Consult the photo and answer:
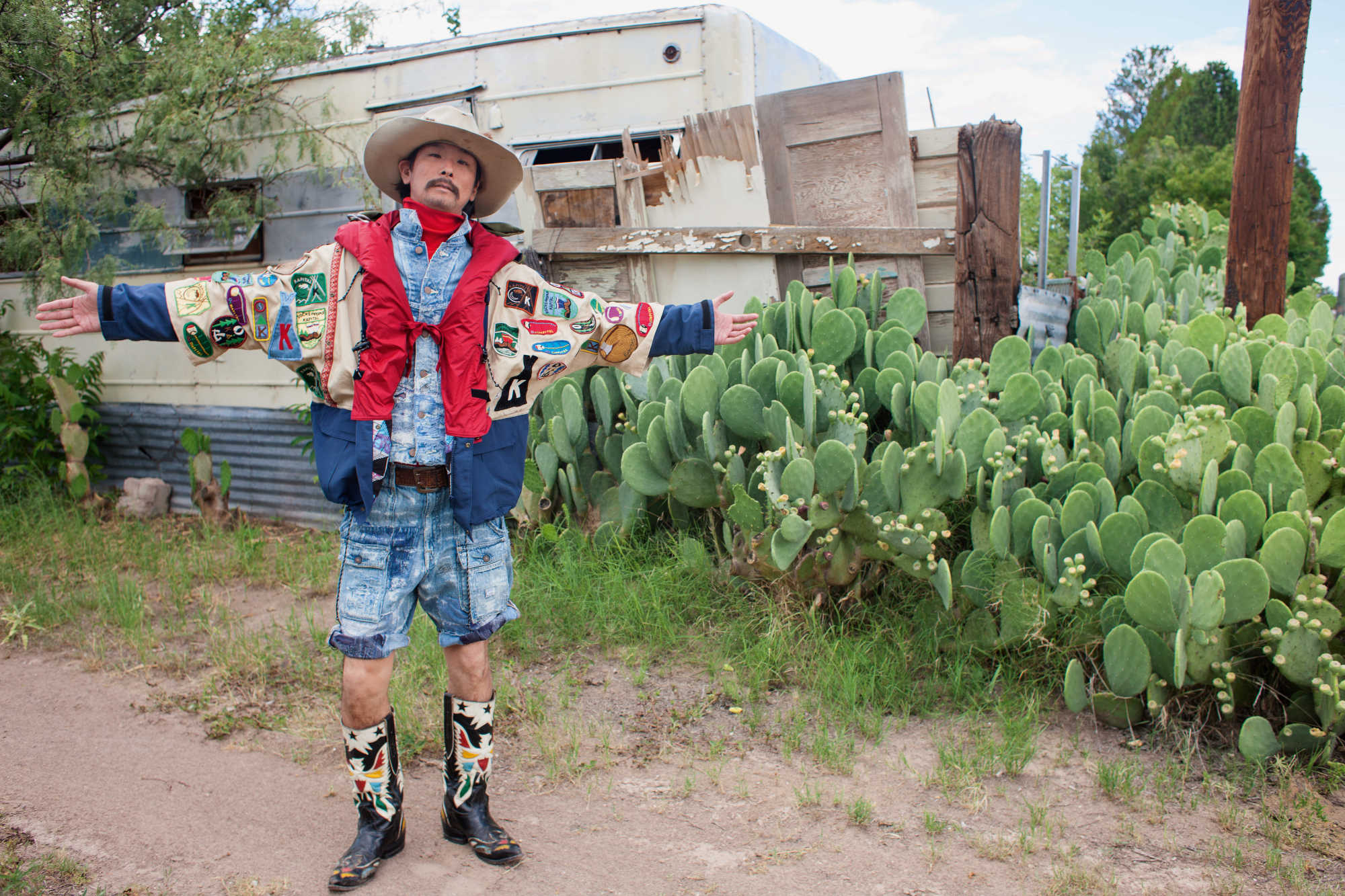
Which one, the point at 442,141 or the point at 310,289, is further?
the point at 442,141

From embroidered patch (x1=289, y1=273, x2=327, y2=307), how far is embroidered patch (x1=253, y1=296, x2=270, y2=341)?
87 millimetres

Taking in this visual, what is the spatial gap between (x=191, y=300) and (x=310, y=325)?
0.99ft

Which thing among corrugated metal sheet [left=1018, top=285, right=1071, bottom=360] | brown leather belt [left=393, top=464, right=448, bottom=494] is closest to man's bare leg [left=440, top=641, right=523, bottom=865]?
brown leather belt [left=393, top=464, right=448, bottom=494]

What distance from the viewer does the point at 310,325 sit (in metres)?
2.62

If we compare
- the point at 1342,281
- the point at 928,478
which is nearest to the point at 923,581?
the point at 928,478

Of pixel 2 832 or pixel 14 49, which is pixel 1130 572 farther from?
pixel 14 49

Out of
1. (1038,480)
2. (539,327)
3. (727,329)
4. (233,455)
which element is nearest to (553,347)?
(539,327)

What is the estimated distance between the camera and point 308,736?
11.7 ft

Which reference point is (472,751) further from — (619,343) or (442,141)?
(442,141)

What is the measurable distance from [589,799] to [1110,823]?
153 centimetres

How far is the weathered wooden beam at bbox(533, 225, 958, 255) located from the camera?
492cm

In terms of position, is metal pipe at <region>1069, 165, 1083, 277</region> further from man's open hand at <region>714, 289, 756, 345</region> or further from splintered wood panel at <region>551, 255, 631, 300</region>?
man's open hand at <region>714, 289, 756, 345</region>

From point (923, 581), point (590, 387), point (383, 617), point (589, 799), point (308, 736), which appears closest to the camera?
point (383, 617)

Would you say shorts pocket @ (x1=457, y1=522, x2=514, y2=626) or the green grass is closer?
shorts pocket @ (x1=457, y1=522, x2=514, y2=626)
